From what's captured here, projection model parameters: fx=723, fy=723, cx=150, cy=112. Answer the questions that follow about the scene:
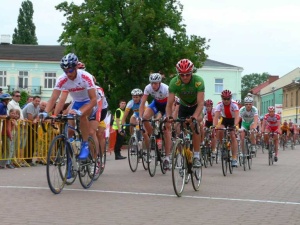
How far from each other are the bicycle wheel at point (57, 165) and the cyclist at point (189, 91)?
176 cm

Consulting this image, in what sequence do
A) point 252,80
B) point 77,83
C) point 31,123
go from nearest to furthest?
point 77,83 → point 31,123 → point 252,80

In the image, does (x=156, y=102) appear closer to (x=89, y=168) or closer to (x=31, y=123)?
(x=89, y=168)

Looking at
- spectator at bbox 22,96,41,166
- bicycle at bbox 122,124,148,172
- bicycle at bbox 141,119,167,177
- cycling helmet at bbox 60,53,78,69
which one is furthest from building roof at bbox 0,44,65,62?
cycling helmet at bbox 60,53,78,69

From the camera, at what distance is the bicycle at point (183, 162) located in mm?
10938

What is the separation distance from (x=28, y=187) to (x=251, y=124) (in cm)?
984

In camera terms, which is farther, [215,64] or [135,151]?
[215,64]

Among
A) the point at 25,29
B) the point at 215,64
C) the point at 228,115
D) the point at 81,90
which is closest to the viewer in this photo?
the point at 81,90

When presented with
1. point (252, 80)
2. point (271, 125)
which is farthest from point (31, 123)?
point (252, 80)

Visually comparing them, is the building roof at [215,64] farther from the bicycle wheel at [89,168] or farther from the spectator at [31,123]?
the bicycle wheel at [89,168]

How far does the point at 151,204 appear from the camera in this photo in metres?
9.93

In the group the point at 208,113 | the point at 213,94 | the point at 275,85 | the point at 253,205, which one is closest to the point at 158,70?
the point at 208,113

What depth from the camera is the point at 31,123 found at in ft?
64.8

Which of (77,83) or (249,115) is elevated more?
(77,83)

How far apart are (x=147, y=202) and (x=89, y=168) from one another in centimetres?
212
